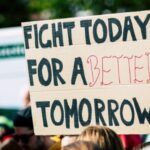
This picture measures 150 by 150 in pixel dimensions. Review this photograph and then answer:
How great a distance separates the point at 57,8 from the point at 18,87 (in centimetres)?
1149

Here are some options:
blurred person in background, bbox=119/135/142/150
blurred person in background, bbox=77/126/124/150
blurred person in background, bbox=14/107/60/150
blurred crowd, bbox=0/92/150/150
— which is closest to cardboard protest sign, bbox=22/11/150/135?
blurred crowd, bbox=0/92/150/150

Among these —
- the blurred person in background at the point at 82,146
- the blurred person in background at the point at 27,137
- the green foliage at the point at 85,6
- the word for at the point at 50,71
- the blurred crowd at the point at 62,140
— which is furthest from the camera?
the green foliage at the point at 85,6

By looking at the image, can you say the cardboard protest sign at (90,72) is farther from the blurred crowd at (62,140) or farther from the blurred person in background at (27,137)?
the blurred person in background at (27,137)

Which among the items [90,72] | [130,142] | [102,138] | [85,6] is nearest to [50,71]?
[90,72]

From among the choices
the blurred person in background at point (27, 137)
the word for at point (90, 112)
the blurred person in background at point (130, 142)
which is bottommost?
the blurred person in background at point (130, 142)

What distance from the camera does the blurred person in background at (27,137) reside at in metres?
6.36

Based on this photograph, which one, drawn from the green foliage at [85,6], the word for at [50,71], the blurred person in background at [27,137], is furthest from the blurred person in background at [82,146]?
the green foliage at [85,6]

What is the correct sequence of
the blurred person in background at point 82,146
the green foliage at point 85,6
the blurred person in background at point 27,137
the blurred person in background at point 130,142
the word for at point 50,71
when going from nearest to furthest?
the blurred person in background at point 82,146 → the word for at point 50,71 → the blurred person in background at point 27,137 → the blurred person in background at point 130,142 → the green foliage at point 85,6

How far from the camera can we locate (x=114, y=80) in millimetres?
5191

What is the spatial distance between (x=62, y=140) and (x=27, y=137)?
118 cm

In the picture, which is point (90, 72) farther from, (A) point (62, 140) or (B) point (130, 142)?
(B) point (130, 142)

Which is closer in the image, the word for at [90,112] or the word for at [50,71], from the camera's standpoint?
the word for at [90,112]

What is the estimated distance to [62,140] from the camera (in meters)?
5.39

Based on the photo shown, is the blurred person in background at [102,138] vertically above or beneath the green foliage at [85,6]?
above
